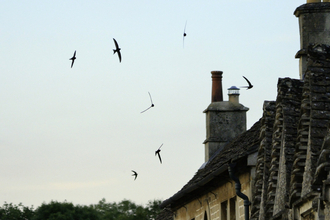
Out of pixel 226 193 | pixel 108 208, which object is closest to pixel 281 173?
pixel 226 193

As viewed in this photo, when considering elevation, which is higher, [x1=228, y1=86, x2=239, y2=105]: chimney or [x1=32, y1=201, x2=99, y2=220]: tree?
[x1=228, y1=86, x2=239, y2=105]: chimney

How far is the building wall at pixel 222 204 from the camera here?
1702 centimetres

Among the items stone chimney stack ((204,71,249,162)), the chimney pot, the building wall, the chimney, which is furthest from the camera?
the chimney pot

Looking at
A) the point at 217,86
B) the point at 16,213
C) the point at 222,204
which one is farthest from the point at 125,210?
the point at 222,204

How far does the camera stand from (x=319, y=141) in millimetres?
10609

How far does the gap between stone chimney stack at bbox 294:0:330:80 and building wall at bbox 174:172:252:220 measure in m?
2.87

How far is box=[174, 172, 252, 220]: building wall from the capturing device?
17.0 metres

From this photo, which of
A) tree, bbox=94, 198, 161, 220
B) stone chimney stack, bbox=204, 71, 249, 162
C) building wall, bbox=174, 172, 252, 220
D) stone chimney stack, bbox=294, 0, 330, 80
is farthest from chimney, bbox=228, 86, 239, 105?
tree, bbox=94, 198, 161, 220

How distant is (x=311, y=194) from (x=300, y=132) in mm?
1644

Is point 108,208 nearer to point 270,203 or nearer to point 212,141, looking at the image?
point 212,141

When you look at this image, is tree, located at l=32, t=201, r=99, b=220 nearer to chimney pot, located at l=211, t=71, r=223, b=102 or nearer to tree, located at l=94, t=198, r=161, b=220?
tree, located at l=94, t=198, r=161, b=220

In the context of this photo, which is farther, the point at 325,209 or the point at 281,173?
the point at 281,173

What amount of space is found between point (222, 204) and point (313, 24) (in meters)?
5.31

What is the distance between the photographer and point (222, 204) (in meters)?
19.0
